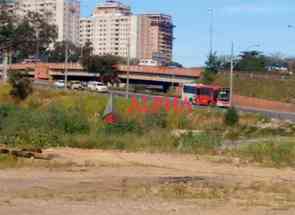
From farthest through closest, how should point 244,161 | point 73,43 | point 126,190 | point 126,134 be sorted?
point 73,43, point 126,134, point 244,161, point 126,190

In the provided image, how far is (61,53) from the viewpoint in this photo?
16750cm

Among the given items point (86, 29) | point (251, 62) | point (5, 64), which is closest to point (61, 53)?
point (86, 29)

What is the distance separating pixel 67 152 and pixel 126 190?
13.3 meters

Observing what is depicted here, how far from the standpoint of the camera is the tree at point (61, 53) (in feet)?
534

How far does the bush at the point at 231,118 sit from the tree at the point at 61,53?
3955 inches

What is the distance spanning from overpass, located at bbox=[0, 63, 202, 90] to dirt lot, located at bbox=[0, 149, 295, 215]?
3406 inches

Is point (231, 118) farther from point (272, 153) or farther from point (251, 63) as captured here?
point (251, 63)

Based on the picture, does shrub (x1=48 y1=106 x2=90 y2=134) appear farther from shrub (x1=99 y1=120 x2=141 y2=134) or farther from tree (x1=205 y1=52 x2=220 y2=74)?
tree (x1=205 y1=52 x2=220 y2=74)

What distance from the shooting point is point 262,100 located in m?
99.2

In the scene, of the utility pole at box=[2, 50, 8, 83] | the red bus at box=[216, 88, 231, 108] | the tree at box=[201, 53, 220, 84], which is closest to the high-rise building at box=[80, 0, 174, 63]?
the tree at box=[201, 53, 220, 84]

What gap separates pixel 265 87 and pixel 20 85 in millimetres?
39331

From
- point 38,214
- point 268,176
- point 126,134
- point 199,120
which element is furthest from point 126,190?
point 199,120

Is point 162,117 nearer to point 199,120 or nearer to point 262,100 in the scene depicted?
point 199,120

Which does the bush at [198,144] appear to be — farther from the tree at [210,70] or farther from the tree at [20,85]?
the tree at [210,70]
